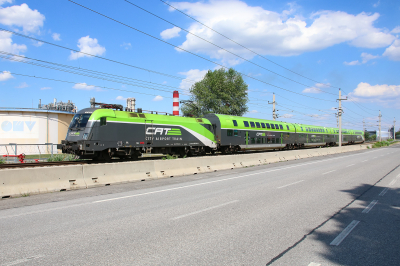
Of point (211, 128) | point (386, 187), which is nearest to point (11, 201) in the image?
point (386, 187)

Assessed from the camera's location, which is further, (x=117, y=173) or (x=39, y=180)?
(x=117, y=173)

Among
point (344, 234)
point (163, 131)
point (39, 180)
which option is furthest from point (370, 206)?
point (163, 131)

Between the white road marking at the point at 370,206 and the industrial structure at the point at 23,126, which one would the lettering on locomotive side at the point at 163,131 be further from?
the industrial structure at the point at 23,126

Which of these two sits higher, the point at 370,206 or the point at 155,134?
the point at 155,134

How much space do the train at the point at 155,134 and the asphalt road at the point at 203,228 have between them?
8.01 metres

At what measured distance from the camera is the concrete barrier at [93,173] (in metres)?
8.77

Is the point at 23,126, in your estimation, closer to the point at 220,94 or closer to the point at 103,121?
the point at 103,121

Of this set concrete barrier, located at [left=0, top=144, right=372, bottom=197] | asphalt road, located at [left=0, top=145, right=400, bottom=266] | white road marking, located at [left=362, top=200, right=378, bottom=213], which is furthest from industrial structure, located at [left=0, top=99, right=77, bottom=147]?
white road marking, located at [left=362, top=200, right=378, bottom=213]

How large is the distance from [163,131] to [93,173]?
10.1m

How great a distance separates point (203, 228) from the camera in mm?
5418

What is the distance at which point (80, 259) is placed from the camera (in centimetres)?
400

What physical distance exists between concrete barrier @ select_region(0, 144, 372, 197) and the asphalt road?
0.56 metres

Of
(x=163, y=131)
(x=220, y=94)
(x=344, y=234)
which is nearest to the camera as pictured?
(x=344, y=234)

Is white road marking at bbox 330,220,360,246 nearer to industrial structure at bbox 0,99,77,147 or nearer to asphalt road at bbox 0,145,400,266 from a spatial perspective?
asphalt road at bbox 0,145,400,266
